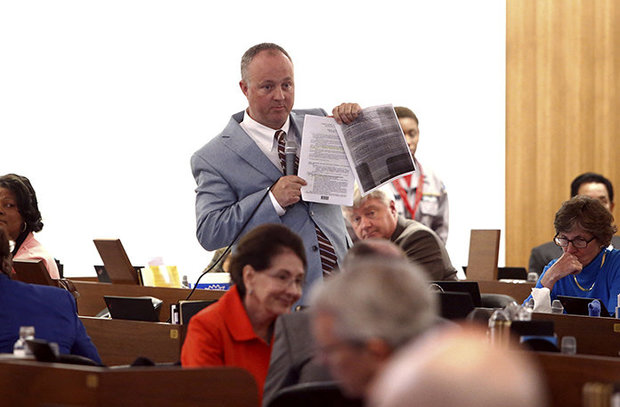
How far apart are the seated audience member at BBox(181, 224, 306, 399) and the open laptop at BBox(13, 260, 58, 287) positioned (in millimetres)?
1480

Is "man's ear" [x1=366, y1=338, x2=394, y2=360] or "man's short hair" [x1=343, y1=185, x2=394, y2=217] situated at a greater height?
"man's ear" [x1=366, y1=338, x2=394, y2=360]

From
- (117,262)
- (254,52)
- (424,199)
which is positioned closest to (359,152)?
(254,52)

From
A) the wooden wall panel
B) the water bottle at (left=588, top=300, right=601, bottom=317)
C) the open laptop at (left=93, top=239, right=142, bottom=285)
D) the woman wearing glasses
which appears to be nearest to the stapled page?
the water bottle at (left=588, top=300, right=601, bottom=317)

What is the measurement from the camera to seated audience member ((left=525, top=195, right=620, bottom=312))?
12.2 feet

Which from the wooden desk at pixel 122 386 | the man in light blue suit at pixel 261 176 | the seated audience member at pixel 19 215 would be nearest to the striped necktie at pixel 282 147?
the man in light blue suit at pixel 261 176

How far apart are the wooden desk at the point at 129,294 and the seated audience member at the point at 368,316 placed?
10.2 ft

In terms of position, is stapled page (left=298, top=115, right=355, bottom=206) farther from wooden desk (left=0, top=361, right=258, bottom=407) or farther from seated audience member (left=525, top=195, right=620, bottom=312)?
wooden desk (left=0, top=361, right=258, bottom=407)

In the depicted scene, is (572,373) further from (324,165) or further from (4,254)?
(4,254)

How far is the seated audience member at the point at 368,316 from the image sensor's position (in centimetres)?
101

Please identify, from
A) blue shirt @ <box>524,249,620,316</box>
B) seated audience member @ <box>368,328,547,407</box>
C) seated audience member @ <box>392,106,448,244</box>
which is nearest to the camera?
seated audience member @ <box>368,328,547,407</box>

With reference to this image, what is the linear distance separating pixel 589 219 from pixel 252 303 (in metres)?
1.85

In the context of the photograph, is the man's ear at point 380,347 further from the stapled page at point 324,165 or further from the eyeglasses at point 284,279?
the stapled page at point 324,165

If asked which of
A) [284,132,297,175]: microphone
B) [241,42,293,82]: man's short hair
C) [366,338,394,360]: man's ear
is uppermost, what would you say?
[241,42,293,82]: man's short hair

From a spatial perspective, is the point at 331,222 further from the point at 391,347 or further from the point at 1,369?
the point at 391,347
